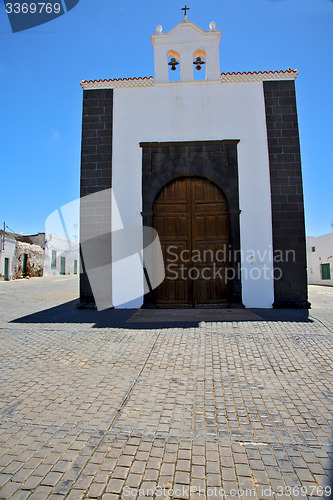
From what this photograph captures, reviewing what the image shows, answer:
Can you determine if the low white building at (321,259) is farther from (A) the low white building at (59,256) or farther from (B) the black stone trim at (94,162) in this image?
(A) the low white building at (59,256)

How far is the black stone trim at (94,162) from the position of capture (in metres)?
A: 8.27

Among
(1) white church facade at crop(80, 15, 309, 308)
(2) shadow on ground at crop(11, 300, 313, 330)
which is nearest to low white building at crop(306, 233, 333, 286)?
(1) white church facade at crop(80, 15, 309, 308)

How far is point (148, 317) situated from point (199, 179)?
154 inches

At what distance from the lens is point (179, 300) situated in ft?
26.7

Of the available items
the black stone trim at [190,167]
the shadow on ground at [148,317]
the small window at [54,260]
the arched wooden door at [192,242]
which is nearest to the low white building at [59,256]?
Answer: the small window at [54,260]

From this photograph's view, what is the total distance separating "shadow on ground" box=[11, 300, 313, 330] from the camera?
612 centimetres

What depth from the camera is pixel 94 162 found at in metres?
8.52

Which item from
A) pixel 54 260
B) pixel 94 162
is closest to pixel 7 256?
pixel 54 260

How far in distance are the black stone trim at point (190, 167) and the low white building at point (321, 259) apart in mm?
15348

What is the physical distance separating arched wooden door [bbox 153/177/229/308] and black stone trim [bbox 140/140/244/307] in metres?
0.19

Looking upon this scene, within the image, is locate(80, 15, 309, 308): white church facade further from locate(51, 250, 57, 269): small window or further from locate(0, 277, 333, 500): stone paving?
locate(51, 250, 57, 269): small window

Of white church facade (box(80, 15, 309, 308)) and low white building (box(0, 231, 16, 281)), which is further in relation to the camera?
low white building (box(0, 231, 16, 281))

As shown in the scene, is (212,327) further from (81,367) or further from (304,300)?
(304,300)

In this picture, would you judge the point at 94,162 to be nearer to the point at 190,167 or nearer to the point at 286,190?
the point at 190,167
